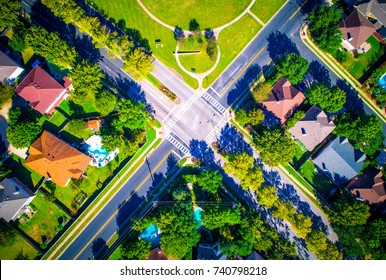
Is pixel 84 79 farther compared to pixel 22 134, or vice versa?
pixel 84 79

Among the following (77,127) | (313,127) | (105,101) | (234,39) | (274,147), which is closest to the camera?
(274,147)

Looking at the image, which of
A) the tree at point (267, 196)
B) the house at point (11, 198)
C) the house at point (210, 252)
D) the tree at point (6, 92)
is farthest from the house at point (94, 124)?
the tree at point (267, 196)

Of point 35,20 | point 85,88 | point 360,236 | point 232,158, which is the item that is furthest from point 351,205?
point 35,20

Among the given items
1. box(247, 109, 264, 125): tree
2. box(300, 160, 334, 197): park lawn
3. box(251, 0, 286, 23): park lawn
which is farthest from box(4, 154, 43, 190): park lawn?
box(251, 0, 286, 23): park lawn

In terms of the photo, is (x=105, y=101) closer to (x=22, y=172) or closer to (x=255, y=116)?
(x=22, y=172)

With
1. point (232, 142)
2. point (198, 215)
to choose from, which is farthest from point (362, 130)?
point (198, 215)

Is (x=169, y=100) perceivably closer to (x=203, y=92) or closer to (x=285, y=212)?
(x=203, y=92)
